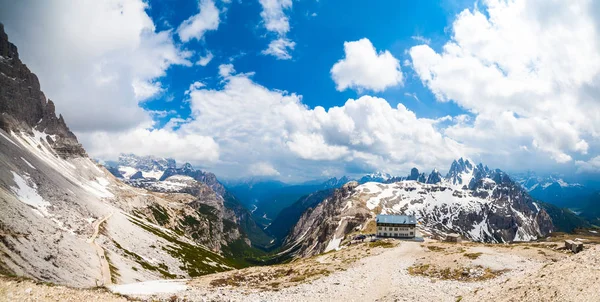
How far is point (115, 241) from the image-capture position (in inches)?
5128

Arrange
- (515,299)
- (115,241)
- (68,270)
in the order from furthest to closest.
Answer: (115,241) < (68,270) < (515,299)

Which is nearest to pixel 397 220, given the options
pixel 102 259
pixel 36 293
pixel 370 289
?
pixel 370 289

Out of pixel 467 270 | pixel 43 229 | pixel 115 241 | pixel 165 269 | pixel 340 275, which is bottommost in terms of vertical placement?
pixel 165 269

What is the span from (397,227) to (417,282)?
10574 centimetres

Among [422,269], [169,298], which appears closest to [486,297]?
[422,269]

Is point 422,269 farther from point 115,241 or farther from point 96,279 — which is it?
point 115,241

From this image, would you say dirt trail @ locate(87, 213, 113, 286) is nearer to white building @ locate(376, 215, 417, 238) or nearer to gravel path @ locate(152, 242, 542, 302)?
gravel path @ locate(152, 242, 542, 302)

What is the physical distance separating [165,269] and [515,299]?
142822 mm

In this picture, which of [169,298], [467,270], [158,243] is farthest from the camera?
[158,243]

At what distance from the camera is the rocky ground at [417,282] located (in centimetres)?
2848

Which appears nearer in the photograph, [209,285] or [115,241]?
[209,285]

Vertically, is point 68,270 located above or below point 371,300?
below

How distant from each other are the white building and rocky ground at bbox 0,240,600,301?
261 feet

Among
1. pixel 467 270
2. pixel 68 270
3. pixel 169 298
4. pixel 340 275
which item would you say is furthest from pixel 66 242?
pixel 467 270
